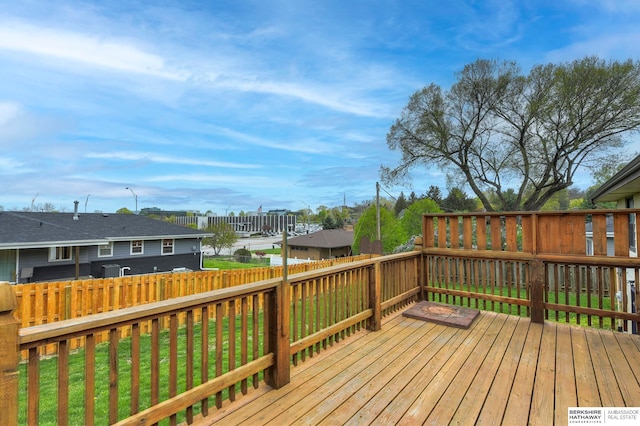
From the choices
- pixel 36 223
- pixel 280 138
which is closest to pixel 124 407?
pixel 36 223

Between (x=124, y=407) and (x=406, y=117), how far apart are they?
1656cm

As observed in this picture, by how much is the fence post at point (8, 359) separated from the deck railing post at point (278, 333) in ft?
4.62

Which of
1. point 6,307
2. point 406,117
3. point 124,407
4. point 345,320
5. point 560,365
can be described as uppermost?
point 406,117

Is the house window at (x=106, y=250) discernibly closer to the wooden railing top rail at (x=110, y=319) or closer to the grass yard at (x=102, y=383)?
the grass yard at (x=102, y=383)

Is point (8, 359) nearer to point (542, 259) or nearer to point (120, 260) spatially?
point (542, 259)

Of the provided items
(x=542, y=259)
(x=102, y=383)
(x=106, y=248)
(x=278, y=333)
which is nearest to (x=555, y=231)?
(x=542, y=259)

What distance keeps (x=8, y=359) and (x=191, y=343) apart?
83 cm

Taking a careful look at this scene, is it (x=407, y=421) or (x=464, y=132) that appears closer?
(x=407, y=421)

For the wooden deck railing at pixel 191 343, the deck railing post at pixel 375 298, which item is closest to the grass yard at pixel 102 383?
the wooden deck railing at pixel 191 343

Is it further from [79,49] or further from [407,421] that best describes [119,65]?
[407,421]

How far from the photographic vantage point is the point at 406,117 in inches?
647

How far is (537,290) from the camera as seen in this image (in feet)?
12.9

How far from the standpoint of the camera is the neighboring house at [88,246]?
1103 cm

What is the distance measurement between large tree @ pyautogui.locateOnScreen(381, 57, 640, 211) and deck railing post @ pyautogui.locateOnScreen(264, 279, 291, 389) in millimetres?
15413
